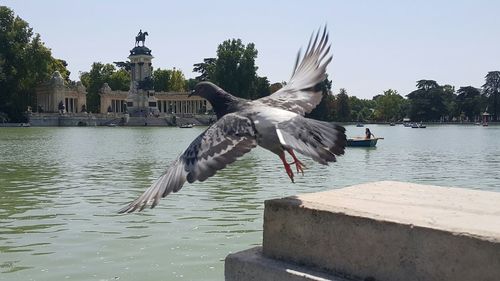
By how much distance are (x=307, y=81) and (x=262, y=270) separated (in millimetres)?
2228

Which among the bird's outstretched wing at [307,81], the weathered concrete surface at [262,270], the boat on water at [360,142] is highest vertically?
the bird's outstretched wing at [307,81]

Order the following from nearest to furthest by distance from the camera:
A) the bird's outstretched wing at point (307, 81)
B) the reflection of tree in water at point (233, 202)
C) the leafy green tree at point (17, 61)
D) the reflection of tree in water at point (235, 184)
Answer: the bird's outstretched wing at point (307, 81) → the reflection of tree in water at point (233, 202) → the reflection of tree in water at point (235, 184) → the leafy green tree at point (17, 61)

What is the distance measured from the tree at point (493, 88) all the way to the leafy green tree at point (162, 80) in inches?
3140

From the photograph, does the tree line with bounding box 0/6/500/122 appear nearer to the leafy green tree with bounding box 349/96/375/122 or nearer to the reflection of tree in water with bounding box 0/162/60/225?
the leafy green tree with bounding box 349/96/375/122

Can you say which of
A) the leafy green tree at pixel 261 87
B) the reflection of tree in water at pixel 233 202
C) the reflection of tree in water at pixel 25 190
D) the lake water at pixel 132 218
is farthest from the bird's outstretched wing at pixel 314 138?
the leafy green tree at pixel 261 87

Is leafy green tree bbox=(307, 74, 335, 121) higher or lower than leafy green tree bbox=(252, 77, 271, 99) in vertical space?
lower

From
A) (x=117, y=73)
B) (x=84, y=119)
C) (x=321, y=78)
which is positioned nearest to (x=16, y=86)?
(x=84, y=119)

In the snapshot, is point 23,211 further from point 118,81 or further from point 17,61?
point 118,81

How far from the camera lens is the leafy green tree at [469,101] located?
138 m

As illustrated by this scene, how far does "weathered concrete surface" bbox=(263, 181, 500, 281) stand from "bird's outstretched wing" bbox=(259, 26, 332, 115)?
4.26 ft

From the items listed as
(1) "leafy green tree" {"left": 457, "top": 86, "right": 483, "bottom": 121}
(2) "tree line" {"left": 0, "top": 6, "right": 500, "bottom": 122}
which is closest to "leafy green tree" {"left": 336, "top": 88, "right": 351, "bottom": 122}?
(2) "tree line" {"left": 0, "top": 6, "right": 500, "bottom": 122}

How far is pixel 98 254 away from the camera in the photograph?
6852mm

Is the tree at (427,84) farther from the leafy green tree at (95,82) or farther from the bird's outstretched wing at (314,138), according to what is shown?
the bird's outstretched wing at (314,138)

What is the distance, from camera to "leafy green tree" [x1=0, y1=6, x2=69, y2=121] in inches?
3177
